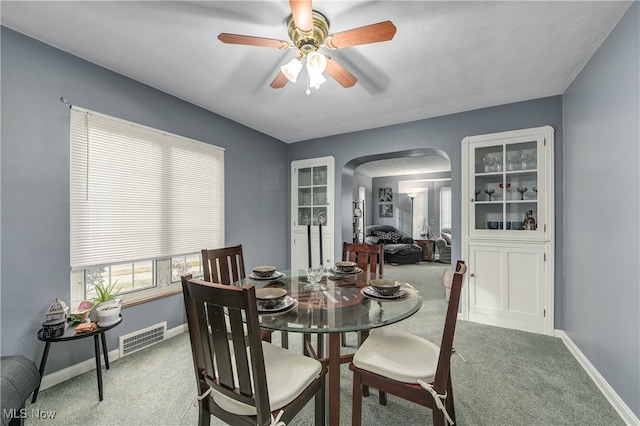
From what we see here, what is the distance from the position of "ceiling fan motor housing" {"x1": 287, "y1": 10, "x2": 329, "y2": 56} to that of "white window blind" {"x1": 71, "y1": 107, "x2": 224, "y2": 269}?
71.5 inches

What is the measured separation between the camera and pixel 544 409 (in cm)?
173

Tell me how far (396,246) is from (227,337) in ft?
20.7

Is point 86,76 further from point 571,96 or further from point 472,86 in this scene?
point 571,96

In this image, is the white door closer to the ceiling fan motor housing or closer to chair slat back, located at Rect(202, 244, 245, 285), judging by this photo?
chair slat back, located at Rect(202, 244, 245, 285)

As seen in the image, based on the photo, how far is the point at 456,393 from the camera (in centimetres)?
189

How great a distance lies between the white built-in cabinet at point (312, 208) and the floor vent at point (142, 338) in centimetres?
214

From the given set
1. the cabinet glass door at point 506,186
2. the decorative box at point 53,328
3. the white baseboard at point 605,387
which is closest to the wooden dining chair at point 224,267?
Answer: the decorative box at point 53,328

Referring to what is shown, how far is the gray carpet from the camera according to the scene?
165cm

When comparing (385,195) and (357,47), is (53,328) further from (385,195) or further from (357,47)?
(385,195)

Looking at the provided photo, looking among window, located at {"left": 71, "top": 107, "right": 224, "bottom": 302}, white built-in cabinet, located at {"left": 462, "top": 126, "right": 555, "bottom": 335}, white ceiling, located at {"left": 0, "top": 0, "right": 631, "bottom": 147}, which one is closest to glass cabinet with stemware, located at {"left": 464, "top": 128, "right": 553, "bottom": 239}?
white built-in cabinet, located at {"left": 462, "top": 126, "right": 555, "bottom": 335}

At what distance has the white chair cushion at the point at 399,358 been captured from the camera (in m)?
1.31

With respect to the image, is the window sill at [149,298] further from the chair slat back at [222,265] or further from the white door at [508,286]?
the white door at [508,286]

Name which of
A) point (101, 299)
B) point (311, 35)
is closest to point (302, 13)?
point (311, 35)

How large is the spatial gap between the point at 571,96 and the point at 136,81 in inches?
164
